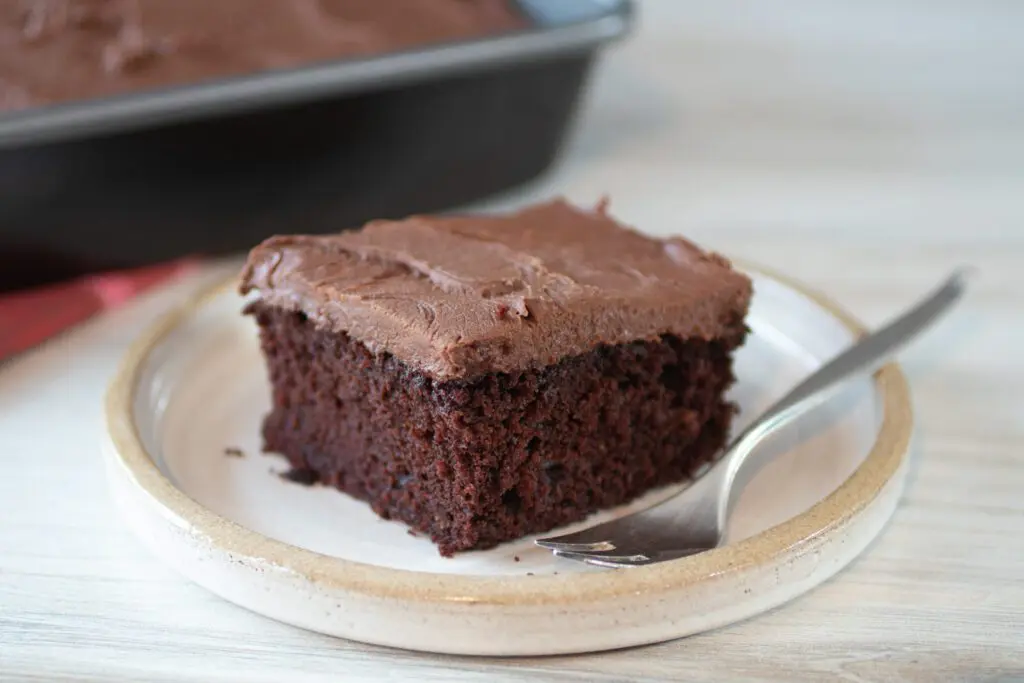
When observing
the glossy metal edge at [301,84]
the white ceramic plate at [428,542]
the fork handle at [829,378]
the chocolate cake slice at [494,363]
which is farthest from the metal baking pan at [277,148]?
the fork handle at [829,378]

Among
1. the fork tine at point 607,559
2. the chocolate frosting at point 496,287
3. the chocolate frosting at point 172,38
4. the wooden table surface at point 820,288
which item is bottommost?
the wooden table surface at point 820,288

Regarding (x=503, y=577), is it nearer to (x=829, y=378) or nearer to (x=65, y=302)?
(x=829, y=378)

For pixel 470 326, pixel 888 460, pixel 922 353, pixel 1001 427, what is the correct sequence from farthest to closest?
pixel 922 353
pixel 1001 427
pixel 888 460
pixel 470 326

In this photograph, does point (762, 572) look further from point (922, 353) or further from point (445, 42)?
point (445, 42)

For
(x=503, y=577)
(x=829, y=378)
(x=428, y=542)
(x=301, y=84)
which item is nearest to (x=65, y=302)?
(x=301, y=84)

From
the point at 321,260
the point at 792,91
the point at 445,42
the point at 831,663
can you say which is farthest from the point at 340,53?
the point at 792,91

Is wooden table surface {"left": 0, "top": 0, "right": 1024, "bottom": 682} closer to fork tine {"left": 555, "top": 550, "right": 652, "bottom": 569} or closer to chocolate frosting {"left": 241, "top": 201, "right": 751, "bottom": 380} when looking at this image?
fork tine {"left": 555, "top": 550, "right": 652, "bottom": 569}

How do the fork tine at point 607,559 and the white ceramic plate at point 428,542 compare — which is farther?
the fork tine at point 607,559

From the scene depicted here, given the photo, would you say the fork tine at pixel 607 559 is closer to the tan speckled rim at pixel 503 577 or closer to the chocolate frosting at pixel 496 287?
the tan speckled rim at pixel 503 577
